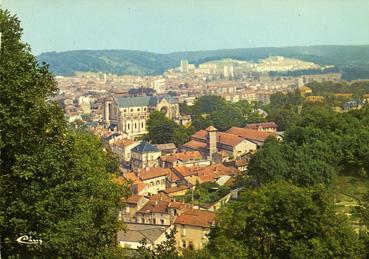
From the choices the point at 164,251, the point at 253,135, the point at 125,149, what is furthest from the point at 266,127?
the point at 164,251

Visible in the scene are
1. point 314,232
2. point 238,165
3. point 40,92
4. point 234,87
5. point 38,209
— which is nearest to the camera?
point 38,209

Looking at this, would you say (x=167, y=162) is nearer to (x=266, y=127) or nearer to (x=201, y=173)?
(x=201, y=173)

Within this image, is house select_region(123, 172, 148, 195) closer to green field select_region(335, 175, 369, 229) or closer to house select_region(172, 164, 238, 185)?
house select_region(172, 164, 238, 185)

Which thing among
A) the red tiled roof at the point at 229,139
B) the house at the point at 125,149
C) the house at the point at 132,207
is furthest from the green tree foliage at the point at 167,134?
the house at the point at 132,207

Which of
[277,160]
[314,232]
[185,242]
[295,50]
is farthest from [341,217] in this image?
[295,50]

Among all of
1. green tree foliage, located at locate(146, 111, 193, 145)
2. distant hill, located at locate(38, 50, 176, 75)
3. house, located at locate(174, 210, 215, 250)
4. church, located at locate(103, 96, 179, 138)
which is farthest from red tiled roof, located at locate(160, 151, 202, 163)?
distant hill, located at locate(38, 50, 176, 75)

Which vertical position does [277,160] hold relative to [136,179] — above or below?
above

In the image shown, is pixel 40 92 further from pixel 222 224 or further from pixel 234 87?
pixel 234 87
